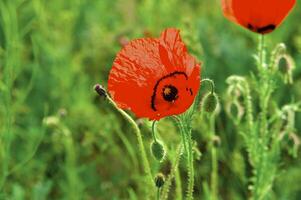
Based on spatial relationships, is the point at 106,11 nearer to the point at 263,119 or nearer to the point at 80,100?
the point at 80,100

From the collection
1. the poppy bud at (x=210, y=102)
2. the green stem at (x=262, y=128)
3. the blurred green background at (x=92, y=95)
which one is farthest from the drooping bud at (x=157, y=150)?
the blurred green background at (x=92, y=95)

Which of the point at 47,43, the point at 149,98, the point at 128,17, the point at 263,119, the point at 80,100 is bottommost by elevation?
the point at 149,98

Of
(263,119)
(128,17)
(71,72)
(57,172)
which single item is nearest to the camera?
(263,119)

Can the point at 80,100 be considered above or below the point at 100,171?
above

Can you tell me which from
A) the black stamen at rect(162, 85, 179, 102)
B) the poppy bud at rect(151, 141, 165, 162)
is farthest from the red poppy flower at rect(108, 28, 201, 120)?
the poppy bud at rect(151, 141, 165, 162)

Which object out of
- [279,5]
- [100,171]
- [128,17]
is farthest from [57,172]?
[279,5]

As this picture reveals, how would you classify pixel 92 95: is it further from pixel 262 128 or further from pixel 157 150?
pixel 157 150

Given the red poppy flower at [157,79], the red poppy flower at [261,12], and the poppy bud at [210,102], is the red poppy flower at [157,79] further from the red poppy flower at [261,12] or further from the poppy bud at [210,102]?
the red poppy flower at [261,12]

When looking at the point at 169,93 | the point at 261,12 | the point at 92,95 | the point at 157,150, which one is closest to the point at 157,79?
the point at 169,93
